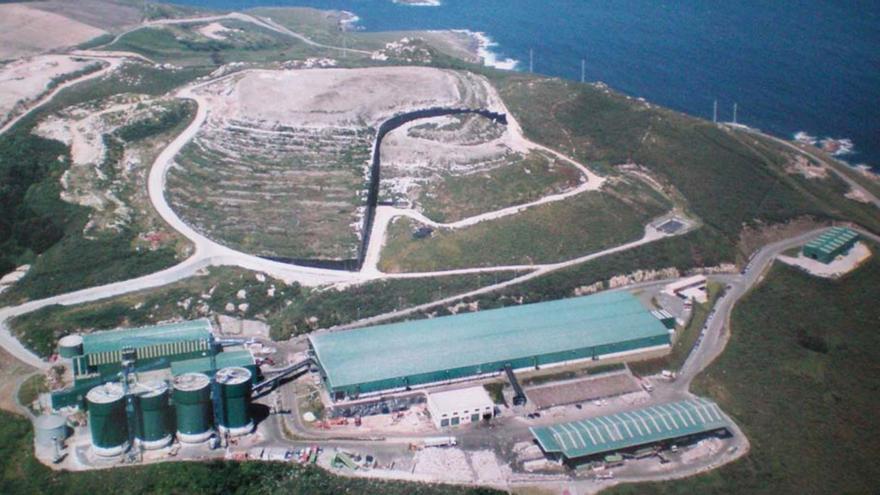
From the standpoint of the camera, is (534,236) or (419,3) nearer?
(534,236)

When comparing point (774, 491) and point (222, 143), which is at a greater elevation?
point (222, 143)

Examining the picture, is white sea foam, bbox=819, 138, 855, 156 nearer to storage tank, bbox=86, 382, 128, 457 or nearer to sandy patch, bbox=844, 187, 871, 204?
sandy patch, bbox=844, 187, 871, 204

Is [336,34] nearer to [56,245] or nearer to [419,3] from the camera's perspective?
[419,3]

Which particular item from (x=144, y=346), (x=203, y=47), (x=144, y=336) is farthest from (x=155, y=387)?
(x=203, y=47)

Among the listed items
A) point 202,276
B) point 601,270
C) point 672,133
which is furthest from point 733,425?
point 672,133

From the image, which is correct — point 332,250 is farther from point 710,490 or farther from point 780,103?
point 780,103

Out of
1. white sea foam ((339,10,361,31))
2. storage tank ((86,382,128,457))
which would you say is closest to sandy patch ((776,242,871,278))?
storage tank ((86,382,128,457))

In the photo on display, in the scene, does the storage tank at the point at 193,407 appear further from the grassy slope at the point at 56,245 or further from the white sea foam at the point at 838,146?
the white sea foam at the point at 838,146
